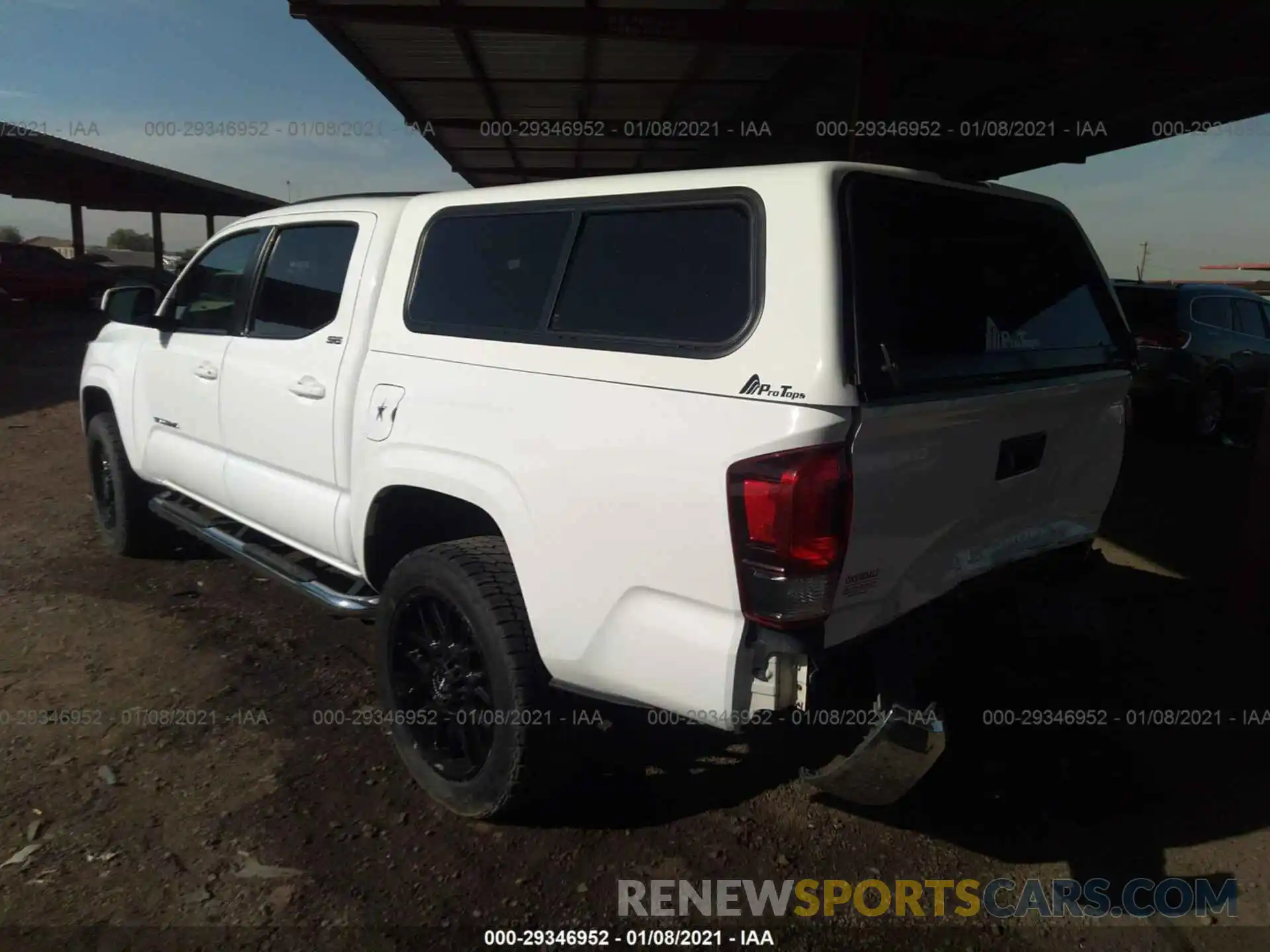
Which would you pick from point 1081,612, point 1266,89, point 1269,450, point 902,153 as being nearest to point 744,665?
point 1081,612

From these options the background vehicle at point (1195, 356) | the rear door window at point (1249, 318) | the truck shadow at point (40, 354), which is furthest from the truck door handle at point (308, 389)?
the rear door window at point (1249, 318)

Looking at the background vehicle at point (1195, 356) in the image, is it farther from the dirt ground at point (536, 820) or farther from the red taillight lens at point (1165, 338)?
the dirt ground at point (536, 820)

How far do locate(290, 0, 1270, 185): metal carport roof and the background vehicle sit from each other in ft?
7.01

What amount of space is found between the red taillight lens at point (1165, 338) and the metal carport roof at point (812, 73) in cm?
246

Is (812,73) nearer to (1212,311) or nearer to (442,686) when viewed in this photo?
(1212,311)

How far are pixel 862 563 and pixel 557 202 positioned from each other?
1493 millimetres

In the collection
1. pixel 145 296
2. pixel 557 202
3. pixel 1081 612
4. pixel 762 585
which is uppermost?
pixel 557 202

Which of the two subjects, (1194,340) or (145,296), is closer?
(145,296)

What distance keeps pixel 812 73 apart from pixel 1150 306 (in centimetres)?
450

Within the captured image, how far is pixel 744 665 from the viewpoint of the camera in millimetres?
2191

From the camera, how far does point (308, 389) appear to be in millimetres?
3525

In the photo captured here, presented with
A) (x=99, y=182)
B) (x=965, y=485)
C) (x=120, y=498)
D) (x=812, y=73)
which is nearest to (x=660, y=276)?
(x=965, y=485)

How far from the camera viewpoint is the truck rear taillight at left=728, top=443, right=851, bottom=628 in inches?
82.0

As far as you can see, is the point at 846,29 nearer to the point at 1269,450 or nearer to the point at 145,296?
the point at 1269,450
